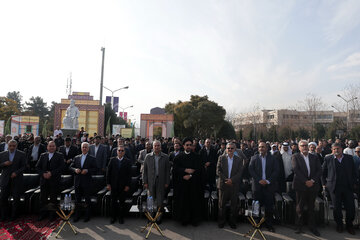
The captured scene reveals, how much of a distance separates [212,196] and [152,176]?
5.36 feet

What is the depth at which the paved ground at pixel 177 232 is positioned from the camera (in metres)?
5.32

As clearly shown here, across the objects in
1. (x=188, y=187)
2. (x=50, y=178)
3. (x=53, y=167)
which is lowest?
(x=188, y=187)

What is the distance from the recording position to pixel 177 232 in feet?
18.4

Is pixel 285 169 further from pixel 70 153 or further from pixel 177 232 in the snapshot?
pixel 70 153

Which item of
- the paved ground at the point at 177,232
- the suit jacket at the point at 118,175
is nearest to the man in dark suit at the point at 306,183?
the paved ground at the point at 177,232

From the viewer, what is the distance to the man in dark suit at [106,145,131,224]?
6.17 meters

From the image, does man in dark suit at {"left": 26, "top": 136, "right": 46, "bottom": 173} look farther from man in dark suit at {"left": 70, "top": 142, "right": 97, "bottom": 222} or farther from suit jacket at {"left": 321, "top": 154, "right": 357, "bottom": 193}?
suit jacket at {"left": 321, "top": 154, "right": 357, "bottom": 193}

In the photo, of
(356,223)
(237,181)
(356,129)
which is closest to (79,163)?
(237,181)

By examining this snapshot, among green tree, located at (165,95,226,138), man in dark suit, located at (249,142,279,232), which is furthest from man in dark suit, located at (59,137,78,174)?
green tree, located at (165,95,226,138)

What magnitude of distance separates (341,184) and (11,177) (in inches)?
298

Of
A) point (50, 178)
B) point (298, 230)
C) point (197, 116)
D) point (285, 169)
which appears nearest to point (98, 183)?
point (50, 178)

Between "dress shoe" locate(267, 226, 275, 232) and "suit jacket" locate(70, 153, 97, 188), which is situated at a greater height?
"suit jacket" locate(70, 153, 97, 188)

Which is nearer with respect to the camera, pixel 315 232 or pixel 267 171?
pixel 315 232

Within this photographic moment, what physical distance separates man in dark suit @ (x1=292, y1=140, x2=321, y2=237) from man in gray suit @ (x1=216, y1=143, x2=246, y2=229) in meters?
1.25
